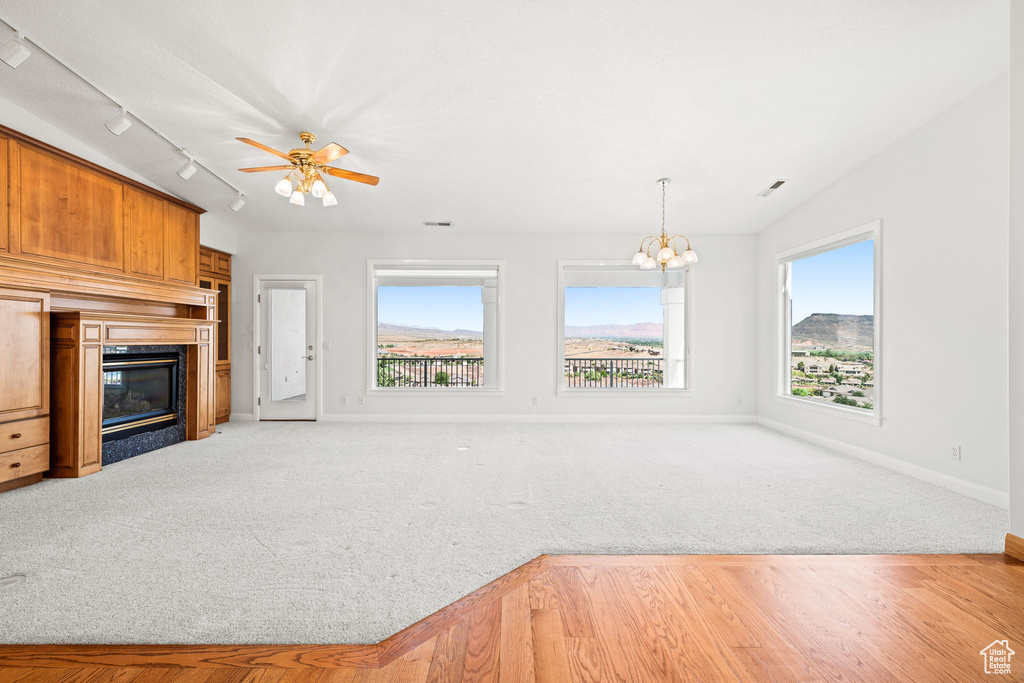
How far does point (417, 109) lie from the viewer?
3.44 metres

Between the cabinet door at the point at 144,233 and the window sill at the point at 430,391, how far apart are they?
8.88ft

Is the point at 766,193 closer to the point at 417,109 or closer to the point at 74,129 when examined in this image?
the point at 417,109

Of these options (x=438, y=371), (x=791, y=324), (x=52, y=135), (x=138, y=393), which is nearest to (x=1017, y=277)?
(x=791, y=324)

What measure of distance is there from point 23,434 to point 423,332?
4.59 metres

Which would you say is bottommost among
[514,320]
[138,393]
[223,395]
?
[223,395]

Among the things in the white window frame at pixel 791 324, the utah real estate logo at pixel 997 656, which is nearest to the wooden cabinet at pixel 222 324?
the utah real estate logo at pixel 997 656

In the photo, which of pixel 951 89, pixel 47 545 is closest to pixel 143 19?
pixel 47 545

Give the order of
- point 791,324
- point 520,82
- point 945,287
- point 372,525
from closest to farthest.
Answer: point 372,525 → point 520,82 → point 945,287 → point 791,324

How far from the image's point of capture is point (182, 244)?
→ 4.91m

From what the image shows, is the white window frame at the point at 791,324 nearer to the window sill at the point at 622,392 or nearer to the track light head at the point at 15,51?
the window sill at the point at 622,392

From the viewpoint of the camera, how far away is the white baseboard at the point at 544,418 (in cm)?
600

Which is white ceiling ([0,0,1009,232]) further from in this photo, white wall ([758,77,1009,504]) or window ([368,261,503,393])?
window ([368,261,503,393])

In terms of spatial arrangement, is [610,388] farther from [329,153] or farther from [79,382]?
[79,382]

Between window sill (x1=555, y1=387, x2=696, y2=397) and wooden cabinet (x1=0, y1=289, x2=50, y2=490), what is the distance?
16.5 ft
